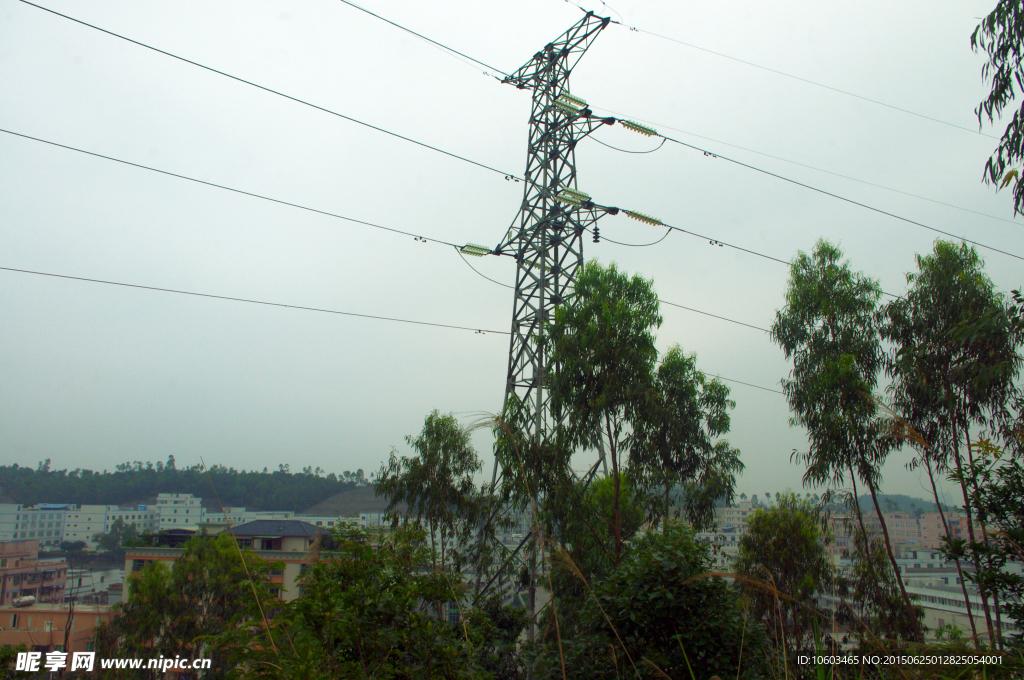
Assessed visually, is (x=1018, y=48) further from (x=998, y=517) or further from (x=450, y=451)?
(x=450, y=451)

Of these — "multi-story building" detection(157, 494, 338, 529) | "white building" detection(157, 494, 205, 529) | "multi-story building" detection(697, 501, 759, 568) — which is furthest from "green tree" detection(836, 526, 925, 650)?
"white building" detection(157, 494, 205, 529)

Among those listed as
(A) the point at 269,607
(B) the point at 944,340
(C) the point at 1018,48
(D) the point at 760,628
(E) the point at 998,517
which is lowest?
(D) the point at 760,628

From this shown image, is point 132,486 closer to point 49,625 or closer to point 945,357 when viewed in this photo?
Answer: point 49,625

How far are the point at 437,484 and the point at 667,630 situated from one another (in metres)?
10.4

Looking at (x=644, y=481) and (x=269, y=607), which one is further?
(x=644, y=481)

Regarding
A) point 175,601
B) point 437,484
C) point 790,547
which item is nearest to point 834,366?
point 790,547

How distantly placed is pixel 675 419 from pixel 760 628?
6.75 metres

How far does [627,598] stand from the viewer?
478 cm

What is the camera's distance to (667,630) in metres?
4.77

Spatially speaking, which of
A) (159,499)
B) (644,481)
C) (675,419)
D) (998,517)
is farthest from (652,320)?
(159,499)

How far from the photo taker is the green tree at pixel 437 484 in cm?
1456

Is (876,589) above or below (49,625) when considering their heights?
below

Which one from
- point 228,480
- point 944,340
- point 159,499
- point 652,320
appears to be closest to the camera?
point 228,480

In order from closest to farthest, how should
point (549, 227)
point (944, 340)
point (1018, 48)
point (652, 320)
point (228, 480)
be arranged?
1. point (1018, 48)
2. point (228, 480)
3. point (944, 340)
4. point (652, 320)
5. point (549, 227)
